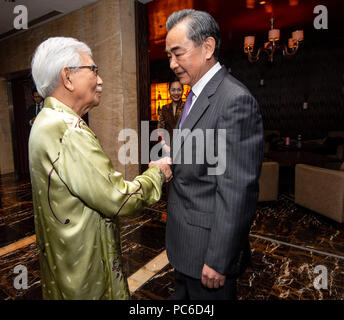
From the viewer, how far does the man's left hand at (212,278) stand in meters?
1.05

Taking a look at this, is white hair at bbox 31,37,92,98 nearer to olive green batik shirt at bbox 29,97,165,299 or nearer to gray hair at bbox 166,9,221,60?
olive green batik shirt at bbox 29,97,165,299

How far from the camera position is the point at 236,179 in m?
0.98

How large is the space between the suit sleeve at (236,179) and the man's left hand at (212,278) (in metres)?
0.04

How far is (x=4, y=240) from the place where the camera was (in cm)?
310

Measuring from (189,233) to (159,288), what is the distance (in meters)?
1.26

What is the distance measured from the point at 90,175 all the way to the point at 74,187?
86 millimetres

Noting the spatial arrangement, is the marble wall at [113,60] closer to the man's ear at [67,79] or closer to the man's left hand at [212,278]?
the man's ear at [67,79]

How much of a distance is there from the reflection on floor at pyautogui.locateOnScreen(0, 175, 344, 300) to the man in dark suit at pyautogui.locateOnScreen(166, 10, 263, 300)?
1.13m

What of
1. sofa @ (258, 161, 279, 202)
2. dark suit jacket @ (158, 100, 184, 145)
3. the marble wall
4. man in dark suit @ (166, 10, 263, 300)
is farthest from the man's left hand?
sofa @ (258, 161, 279, 202)

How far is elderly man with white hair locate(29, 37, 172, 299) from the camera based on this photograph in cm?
98

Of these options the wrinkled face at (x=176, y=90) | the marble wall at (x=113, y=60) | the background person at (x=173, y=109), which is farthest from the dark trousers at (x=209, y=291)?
the marble wall at (x=113, y=60)

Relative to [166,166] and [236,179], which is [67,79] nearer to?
[166,166]

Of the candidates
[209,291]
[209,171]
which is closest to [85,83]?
[209,171]
